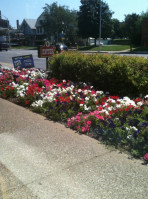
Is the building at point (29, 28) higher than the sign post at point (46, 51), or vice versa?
the building at point (29, 28)

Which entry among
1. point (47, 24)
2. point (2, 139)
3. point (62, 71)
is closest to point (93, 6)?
point (47, 24)

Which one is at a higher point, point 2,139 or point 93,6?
point 93,6

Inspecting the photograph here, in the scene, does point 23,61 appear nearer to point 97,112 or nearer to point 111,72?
point 111,72

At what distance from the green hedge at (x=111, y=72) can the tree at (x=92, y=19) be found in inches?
1699

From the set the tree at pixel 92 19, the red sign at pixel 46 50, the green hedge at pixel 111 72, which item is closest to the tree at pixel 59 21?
the tree at pixel 92 19

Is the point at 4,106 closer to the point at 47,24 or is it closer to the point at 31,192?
the point at 31,192

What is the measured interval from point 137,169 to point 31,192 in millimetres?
1400

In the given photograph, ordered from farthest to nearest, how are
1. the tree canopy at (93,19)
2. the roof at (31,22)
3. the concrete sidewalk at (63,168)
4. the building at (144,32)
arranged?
the roof at (31,22) → the tree canopy at (93,19) → the building at (144,32) → the concrete sidewalk at (63,168)

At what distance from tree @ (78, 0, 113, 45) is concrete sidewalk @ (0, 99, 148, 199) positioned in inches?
1847

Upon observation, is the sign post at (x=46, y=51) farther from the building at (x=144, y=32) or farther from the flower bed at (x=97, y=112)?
the building at (x=144, y=32)

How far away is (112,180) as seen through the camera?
3.11 m

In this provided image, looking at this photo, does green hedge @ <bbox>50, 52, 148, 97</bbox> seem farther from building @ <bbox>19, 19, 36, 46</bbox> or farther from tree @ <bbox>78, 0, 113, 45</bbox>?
building @ <bbox>19, 19, 36, 46</bbox>

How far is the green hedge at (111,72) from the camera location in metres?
6.00

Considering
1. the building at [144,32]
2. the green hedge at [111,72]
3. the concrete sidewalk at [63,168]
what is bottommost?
the concrete sidewalk at [63,168]
